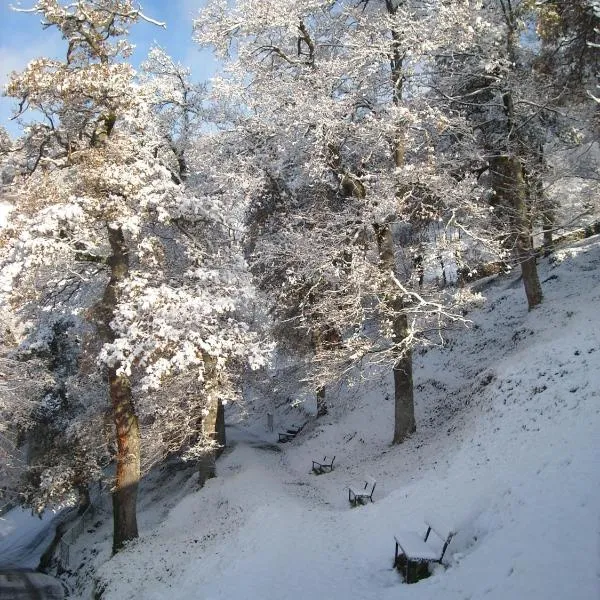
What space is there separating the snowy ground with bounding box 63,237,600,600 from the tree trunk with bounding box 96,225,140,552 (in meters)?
1.04

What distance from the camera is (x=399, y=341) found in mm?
15609

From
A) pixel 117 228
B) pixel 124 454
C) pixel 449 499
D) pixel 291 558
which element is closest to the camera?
pixel 449 499

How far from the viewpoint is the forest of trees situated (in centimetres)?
1223

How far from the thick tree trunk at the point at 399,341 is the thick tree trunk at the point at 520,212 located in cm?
395

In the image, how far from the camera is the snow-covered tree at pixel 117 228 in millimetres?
11820

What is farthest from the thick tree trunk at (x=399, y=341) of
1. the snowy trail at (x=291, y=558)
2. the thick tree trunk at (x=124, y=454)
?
the thick tree trunk at (x=124, y=454)

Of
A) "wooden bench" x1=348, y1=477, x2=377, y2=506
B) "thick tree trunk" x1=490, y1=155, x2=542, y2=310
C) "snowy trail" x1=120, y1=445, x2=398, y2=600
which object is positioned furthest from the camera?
"thick tree trunk" x1=490, y1=155, x2=542, y2=310

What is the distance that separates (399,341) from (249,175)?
695 cm

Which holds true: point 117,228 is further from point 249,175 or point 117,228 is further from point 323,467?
point 323,467

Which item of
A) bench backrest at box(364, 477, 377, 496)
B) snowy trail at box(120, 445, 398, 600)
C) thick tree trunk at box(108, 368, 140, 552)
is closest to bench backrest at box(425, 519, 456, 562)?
snowy trail at box(120, 445, 398, 600)

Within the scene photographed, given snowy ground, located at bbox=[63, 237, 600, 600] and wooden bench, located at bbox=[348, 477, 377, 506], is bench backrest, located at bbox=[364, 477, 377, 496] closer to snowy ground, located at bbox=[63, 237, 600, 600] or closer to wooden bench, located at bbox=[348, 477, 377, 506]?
wooden bench, located at bbox=[348, 477, 377, 506]

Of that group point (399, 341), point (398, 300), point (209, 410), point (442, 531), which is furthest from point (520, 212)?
point (209, 410)

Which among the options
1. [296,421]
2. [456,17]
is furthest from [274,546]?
[296,421]

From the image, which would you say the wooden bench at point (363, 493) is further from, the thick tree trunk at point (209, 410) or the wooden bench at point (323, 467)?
the thick tree trunk at point (209, 410)
